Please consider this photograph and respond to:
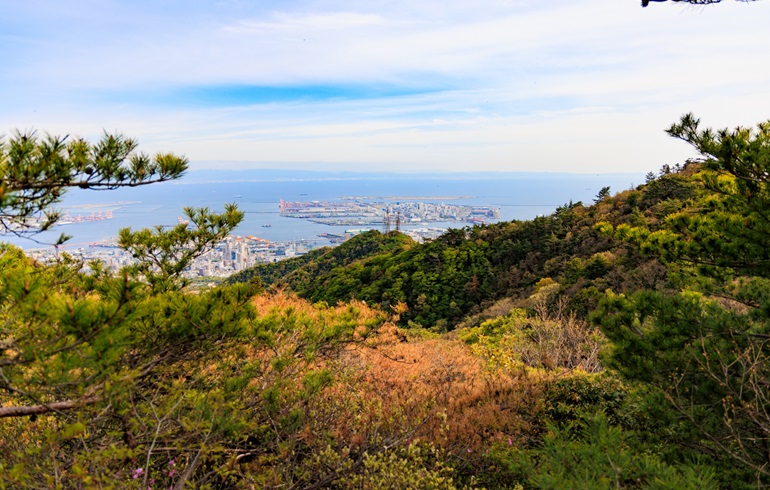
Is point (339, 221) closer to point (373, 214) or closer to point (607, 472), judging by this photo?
point (373, 214)

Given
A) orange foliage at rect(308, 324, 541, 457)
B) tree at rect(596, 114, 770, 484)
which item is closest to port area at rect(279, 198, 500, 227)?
orange foliage at rect(308, 324, 541, 457)

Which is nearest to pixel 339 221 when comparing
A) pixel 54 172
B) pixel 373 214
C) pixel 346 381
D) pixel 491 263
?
pixel 373 214

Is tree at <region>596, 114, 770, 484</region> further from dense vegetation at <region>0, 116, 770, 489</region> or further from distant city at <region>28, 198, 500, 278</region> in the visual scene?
distant city at <region>28, 198, 500, 278</region>

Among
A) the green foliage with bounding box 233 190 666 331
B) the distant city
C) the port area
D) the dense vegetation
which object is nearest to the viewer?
the dense vegetation

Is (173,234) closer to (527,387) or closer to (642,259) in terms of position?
(527,387)

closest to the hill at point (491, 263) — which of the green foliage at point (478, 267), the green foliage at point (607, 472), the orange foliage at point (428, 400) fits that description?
the green foliage at point (478, 267)

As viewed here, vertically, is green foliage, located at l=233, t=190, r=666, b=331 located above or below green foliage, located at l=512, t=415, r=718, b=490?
below

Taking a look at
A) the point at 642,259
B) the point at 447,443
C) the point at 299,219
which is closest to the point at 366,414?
the point at 447,443
